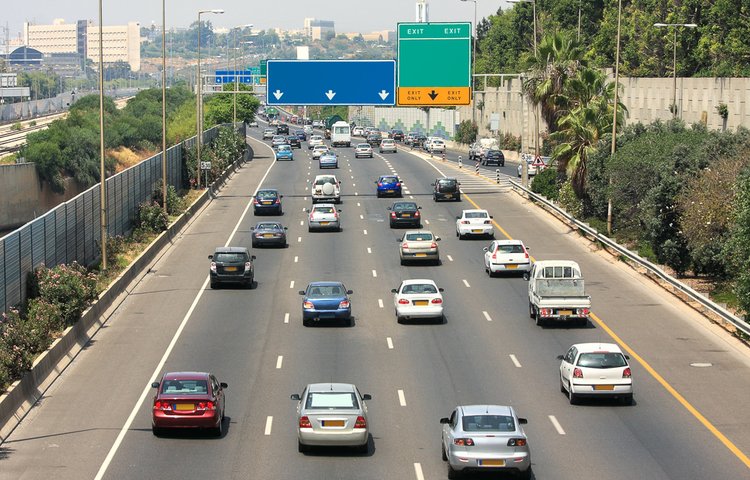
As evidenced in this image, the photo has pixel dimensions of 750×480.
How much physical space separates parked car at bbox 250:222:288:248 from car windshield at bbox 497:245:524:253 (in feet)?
41.1

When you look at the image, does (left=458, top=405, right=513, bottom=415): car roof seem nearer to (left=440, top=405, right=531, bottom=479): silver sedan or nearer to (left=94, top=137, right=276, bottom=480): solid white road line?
(left=440, top=405, right=531, bottom=479): silver sedan

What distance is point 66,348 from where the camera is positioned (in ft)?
125

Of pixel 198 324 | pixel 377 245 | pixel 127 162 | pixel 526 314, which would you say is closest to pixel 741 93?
pixel 377 245

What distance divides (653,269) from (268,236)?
1882cm

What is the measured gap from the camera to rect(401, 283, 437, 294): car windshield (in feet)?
142

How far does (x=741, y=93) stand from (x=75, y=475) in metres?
63.0

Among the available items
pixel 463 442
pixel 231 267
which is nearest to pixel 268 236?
pixel 231 267

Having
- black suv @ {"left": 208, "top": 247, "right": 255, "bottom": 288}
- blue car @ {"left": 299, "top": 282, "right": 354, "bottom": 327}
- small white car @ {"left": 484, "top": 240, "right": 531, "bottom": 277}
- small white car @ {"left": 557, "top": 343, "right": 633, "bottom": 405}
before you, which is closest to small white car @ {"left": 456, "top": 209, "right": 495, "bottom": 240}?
small white car @ {"left": 484, "top": 240, "right": 531, "bottom": 277}

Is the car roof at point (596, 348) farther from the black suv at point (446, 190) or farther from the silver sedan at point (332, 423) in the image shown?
the black suv at point (446, 190)

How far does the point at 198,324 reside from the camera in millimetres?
43156

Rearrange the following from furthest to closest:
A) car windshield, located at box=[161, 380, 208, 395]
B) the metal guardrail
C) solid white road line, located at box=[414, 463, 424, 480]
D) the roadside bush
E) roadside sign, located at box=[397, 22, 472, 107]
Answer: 1. roadside sign, located at box=[397, 22, 472, 107]
2. the roadside bush
3. the metal guardrail
4. car windshield, located at box=[161, 380, 208, 395]
5. solid white road line, located at box=[414, 463, 424, 480]

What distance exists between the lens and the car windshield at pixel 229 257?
164 ft

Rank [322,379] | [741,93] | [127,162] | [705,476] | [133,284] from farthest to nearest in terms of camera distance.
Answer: [127,162], [741,93], [133,284], [322,379], [705,476]

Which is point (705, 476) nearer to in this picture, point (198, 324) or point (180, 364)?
point (180, 364)
